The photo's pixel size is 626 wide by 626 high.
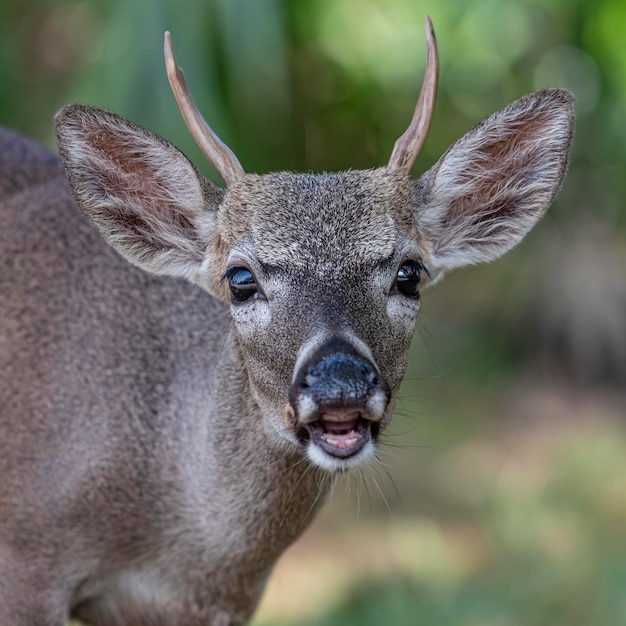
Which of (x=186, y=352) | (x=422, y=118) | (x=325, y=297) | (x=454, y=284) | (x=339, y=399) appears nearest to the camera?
(x=339, y=399)

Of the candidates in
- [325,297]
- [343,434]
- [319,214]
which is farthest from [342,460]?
[319,214]

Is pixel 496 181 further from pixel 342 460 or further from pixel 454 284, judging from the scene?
pixel 454 284

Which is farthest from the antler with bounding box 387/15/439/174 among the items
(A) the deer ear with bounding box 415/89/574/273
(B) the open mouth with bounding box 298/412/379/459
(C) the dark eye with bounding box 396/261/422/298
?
(B) the open mouth with bounding box 298/412/379/459

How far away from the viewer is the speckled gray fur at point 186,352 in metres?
3.91

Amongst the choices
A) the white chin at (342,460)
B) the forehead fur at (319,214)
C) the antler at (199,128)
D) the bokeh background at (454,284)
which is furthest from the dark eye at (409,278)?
the bokeh background at (454,284)

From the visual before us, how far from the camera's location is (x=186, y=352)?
4.75m

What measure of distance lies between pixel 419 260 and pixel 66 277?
5.67ft

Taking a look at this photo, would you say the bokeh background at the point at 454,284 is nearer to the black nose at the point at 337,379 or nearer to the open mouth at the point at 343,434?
the open mouth at the point at 343,434

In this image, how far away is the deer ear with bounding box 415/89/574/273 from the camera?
4.24 metres

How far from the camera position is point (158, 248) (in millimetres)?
4379

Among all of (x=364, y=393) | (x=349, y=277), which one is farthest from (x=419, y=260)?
(x=364, y=393)

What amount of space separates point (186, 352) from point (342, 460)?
1.35 meters

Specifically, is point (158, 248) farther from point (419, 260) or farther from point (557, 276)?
point (557, 276)

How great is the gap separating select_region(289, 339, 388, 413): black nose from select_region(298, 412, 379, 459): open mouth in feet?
0.37
